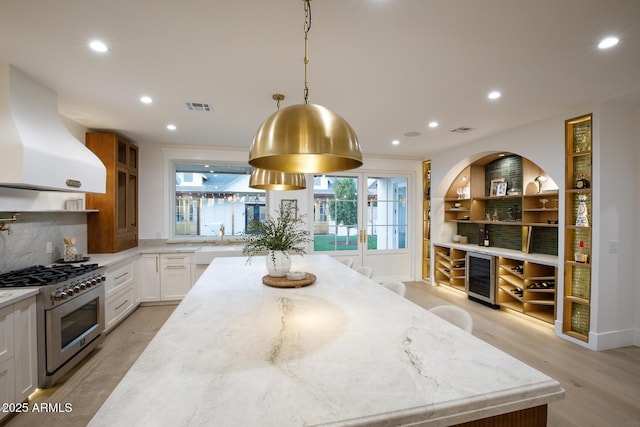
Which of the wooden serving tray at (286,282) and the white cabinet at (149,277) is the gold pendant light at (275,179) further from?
the white cabinet at (149,277)

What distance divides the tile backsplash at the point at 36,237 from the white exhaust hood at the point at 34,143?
53 cm

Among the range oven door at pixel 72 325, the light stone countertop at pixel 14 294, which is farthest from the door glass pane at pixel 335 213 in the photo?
the light stone countertop at pixel 14 294

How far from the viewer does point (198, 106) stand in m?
3.16

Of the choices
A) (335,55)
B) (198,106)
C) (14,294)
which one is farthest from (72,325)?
(335,55)

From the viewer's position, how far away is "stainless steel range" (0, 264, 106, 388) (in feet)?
7.42

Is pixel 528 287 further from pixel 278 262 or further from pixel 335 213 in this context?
pixel 278 262

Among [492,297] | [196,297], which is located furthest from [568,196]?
[196,297]

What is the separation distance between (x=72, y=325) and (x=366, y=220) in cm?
457

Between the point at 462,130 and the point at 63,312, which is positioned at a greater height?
the point at 462,130

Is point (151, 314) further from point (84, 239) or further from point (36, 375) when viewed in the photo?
point (36, 375)

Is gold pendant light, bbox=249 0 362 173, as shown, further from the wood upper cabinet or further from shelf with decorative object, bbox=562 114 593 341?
the wood upper cabinet

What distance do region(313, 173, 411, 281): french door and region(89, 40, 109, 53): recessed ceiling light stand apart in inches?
151

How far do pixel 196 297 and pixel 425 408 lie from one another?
59.9 inches

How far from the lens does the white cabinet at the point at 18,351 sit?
1.94 meters
